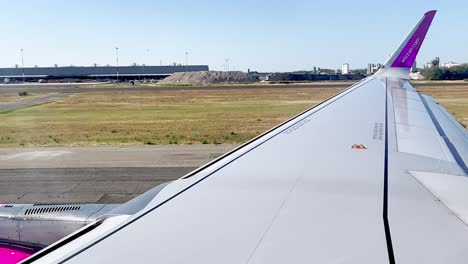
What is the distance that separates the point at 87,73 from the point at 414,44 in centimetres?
14955

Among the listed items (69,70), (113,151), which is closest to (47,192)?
(113,151)

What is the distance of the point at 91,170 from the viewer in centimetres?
1209

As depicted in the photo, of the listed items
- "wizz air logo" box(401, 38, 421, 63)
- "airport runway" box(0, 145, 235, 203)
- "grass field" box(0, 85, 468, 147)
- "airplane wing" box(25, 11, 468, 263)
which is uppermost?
"wizz air logo" box(401, 38, 421, 63)

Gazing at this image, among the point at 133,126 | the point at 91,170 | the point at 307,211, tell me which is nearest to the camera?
the point at 307,211

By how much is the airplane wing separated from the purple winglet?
14.7ft

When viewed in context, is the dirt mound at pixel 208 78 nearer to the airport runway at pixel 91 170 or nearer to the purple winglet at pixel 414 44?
the airport runway at pixel 91 170

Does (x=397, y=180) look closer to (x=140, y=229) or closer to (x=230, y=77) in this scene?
(x=140, y=229)

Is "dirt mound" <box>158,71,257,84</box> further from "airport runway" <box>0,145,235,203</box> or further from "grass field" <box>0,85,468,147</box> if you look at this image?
"airport runway" <box>0,145,235,203</box>

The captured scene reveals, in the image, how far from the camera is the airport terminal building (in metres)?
140

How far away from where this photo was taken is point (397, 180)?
2.67m

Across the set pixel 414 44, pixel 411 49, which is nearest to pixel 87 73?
pixel 411 49

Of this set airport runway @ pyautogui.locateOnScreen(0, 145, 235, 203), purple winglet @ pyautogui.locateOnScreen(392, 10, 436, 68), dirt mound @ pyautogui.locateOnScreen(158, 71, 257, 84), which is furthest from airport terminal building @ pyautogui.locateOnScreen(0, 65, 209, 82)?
purple winglet @ pyautogui.locateOnScreen(392, 10, 436, 68)

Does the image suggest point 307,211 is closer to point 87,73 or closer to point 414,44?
point 414,44

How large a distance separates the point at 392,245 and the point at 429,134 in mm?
2972
